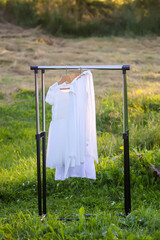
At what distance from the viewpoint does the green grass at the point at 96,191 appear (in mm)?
2426

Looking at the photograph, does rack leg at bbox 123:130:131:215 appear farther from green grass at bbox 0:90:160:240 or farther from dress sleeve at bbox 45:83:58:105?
dress sleeve at bbox 45:83:58:105

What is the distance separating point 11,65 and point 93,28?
964cm

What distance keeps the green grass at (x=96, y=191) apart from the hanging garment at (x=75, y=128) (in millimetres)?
376

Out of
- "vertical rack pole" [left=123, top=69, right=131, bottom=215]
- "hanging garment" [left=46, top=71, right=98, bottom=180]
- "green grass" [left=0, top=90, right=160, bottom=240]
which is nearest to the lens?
"green grass" [left=0, top=90, right=160, bottom=240]

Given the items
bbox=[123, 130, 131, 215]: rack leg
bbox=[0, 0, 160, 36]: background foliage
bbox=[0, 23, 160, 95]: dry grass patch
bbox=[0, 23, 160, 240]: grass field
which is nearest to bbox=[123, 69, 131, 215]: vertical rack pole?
bbox=[123, 130, 131, 215]: rack leg

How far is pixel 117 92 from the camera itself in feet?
25.1

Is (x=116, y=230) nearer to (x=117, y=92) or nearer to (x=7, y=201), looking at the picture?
(x=7, y=201)

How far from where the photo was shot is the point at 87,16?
19.8m

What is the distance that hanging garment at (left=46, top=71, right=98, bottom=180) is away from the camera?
2.67 m

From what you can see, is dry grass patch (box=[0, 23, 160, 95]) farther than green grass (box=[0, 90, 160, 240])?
Yes

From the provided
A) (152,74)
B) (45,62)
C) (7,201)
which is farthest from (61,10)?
(7,201)

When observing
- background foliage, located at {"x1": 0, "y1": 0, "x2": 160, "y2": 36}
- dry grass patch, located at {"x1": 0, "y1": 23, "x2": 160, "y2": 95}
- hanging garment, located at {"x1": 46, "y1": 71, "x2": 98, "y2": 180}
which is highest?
background foliage, located at {"x1": 0, "y1": 0, "x2": 160, "y2": 36}

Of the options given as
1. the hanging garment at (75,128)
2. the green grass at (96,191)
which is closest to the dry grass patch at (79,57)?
the green grass at (96,191)

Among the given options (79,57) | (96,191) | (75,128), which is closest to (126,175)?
(75,128)
